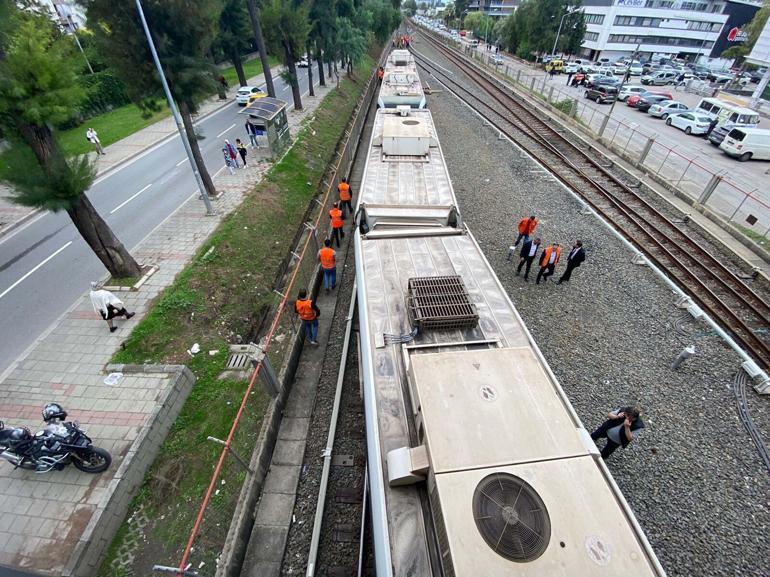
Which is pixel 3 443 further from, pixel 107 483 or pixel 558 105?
pixel 558 105

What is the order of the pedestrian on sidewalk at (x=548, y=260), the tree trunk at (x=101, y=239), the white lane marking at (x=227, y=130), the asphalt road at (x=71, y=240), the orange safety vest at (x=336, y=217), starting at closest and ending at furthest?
the tree trunk at (x=101, y=239) < the asphalt road at (x=71, y=240) < the pedestrian on sidewalk at (x=548, y=260) < the orange safety vest at (x=336, y=217) < the white lane marking at (x=227, y=130)

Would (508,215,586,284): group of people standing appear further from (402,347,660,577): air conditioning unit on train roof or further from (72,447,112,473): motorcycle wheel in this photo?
(72,447,112,473): motorcycle wheel

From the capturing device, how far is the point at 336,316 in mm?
11805

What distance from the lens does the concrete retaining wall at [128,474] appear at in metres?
6.11

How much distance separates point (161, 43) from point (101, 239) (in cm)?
747

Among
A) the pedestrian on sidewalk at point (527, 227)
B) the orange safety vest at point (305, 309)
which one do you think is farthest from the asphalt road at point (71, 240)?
the pedestrian on sidewalk at point (527, 227)

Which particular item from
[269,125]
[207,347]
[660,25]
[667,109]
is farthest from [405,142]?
[660,25]

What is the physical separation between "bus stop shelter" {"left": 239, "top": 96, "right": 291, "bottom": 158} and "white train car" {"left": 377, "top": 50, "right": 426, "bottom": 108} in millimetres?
6030

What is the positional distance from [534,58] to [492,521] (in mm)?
76265

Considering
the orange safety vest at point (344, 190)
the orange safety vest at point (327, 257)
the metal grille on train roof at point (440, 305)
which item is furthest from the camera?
the orange safety vest at point (344, 190)

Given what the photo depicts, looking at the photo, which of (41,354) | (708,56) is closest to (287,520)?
(41,354)

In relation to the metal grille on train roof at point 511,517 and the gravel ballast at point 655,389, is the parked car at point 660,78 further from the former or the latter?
the metal grille on train roof at point 511,517

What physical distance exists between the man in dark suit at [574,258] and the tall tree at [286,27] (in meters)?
23.5

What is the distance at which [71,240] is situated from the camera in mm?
14211
